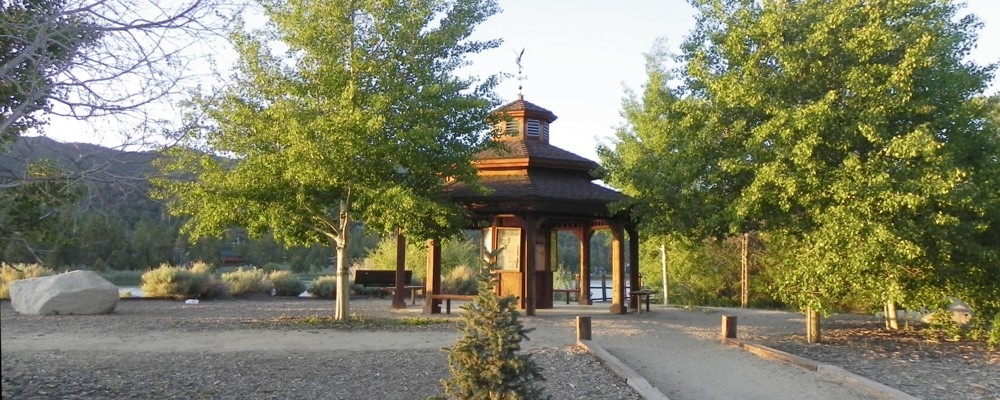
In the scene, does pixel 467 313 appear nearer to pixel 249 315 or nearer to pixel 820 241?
pixel 820 241

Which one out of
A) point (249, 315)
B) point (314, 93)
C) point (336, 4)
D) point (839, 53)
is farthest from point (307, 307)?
point (839, 53)

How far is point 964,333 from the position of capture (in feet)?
43.0

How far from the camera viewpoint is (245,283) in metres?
22.1

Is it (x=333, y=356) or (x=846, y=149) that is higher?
(x=846, y=149)

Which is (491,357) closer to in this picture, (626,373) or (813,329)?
(626,373)

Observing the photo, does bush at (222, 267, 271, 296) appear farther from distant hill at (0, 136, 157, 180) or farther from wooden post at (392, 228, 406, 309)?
distant hill at (0, 136, 157, 180)

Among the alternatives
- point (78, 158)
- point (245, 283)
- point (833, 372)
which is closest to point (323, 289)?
point (245, 283)

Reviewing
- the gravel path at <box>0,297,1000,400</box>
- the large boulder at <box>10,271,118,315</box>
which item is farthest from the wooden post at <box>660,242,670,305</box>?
the large boulder at <box>10,271,118,315</box>

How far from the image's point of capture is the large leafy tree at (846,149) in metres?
9.90

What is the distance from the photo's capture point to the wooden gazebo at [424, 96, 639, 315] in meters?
15.2

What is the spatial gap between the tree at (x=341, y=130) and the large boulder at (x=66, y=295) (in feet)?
11.6

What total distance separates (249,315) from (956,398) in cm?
1291

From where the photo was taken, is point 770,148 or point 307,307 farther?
point 307,307

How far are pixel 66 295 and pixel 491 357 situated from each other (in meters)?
13.4
